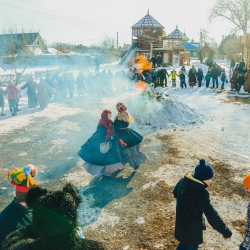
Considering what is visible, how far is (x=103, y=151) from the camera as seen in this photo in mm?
6066

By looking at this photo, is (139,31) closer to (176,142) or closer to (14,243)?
(176,142)

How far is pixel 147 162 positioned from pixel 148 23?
33506 mm

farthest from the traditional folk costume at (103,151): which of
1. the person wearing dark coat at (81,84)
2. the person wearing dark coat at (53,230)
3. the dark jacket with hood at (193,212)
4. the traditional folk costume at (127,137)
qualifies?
the person wearing dark coat at (81,84)

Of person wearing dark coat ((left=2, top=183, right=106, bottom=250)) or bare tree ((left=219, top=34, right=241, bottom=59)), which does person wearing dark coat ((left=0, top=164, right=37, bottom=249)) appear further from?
bare tree ((left=219, top=34, right=241, bottom=59))

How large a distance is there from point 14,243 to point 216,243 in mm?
3283

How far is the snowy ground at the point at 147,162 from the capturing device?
4.59m

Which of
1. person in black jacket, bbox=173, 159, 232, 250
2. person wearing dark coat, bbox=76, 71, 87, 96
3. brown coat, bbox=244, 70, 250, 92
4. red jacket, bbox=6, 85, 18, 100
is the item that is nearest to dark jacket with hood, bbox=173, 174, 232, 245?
person in black jacket, bbox=173, 159, 232, 250

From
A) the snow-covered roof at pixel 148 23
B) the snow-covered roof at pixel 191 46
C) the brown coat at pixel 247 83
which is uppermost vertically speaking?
→ the snow-covered roof at pixel 191 46

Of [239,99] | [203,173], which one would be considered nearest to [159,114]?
[239,99]

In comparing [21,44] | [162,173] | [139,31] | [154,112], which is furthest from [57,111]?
[139,31]

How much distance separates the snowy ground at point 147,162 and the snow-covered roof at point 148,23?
2537 cm

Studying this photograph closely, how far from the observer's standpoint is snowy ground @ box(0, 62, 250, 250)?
4.59 m

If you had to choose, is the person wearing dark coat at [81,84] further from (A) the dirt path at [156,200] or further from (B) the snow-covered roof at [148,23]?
(B) the snow-covered roof at [148,23]

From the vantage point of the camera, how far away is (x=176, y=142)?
892 centimetres
